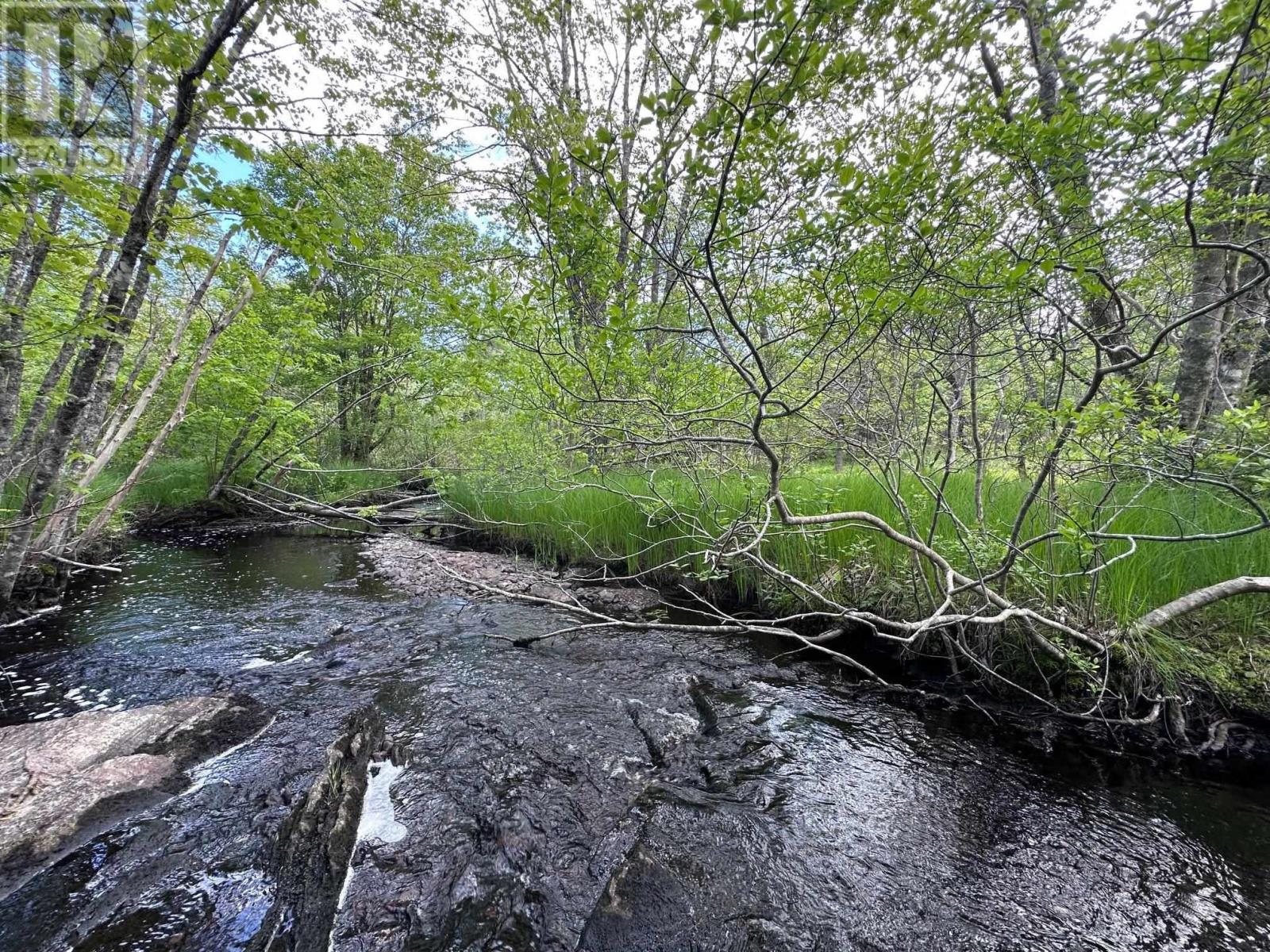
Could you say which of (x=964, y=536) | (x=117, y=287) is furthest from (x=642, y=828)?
(x=117, y=287)

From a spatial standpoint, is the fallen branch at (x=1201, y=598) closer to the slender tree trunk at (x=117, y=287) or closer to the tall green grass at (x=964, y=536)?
the tall green grass at (x=964, y=536)

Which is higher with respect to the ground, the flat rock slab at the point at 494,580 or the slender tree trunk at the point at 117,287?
the slender tree trunk at the point at 117,287

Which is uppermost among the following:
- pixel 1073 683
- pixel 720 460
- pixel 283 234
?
pixel 283 234

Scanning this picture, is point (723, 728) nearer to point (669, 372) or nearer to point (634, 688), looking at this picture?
point (634, 688)

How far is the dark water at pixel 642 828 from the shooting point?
178cm

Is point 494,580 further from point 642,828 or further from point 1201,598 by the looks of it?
point 1201,598

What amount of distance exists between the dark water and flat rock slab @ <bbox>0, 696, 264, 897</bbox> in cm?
15

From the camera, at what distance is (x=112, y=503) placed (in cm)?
519

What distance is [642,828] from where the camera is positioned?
2.25m

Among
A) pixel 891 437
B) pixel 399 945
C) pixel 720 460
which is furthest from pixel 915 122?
pixel 399 945

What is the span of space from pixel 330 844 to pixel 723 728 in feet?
7.47

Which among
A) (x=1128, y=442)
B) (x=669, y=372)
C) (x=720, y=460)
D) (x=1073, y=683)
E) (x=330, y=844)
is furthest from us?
(x=720, y=460)

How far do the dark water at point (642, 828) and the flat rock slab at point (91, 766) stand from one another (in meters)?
0.15

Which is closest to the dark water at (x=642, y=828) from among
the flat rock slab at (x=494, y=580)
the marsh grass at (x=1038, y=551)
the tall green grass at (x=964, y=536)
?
the marsh grass at (x=1038, y=551)
